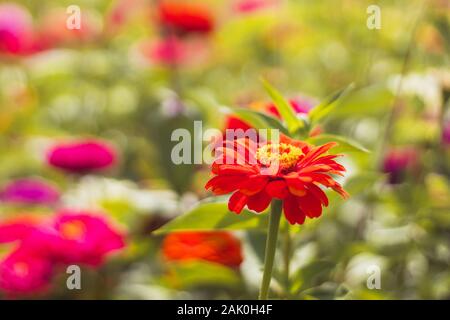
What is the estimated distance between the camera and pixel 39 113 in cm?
164

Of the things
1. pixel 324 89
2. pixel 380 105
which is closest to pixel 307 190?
pixel 380 105

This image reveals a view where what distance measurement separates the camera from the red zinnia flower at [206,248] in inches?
38.5

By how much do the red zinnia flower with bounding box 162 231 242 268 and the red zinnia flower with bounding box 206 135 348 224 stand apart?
37cm

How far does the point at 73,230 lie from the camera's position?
968mm

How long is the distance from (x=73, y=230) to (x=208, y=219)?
339 millimetres

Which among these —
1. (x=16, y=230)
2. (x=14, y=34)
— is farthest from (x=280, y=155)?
(x=14, y=34)

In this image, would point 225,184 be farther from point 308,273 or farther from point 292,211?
point 308,273

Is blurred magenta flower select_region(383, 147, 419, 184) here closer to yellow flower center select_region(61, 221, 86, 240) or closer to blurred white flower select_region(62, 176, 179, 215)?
blurred white flower select_region(62, 176, 179, 215)

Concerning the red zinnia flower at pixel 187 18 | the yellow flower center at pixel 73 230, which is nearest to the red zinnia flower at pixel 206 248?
the yellow flower center at pixel 73 230

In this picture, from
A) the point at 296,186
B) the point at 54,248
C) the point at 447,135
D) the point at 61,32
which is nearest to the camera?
the point at 296,186

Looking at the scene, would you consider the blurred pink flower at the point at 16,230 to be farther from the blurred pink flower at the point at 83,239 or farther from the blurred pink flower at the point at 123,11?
the blurred pink flower at the point at 123,11

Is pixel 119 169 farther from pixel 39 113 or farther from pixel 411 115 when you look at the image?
pixel 411 115

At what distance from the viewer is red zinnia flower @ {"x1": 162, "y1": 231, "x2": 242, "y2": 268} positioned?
0.98m

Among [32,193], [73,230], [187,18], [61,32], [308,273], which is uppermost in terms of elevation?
[61,32]
